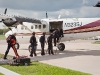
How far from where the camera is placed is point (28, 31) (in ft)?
85.4

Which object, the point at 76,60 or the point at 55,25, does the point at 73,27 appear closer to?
the point at 55,25

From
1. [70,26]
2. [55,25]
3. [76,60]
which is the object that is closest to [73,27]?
[70,26]

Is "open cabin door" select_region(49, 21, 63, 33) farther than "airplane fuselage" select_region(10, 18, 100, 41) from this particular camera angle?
Yes

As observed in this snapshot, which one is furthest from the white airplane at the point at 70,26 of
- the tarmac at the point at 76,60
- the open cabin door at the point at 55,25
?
the tarmac at the point at 76,60

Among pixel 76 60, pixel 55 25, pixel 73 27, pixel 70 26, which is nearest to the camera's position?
pixel 76 60

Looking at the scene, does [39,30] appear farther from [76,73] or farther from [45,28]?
[76,73]

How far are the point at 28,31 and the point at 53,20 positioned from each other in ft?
10.8

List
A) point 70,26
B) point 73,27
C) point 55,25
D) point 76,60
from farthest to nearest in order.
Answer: point 55,25 → point 70,26 → point 73,27 → point 76,60

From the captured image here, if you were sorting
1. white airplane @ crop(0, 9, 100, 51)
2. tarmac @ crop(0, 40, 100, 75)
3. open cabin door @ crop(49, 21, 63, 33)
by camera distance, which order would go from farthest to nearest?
open cabin door @ crop(49, 21, 63, 33) → white airplane @ crop(0, 9, 100, 51) → tarmac @ crop(0, 40, 100, 75)

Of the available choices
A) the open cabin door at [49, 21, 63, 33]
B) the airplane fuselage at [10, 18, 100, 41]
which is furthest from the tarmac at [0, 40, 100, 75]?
the open cabin door at [49, 21, 63, 33]

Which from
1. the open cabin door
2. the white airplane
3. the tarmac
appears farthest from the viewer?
the open cabin door

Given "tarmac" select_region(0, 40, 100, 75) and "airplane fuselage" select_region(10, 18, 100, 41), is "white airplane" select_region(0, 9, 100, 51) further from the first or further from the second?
"tarmac" select_region(0, 40, 100, 75)

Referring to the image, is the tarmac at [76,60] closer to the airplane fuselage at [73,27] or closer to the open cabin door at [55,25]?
the airplane fuselage at [73,27]

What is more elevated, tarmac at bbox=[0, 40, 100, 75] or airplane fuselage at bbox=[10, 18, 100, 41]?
airplane fuselage at bbox=[10, 18, 100, 41]
